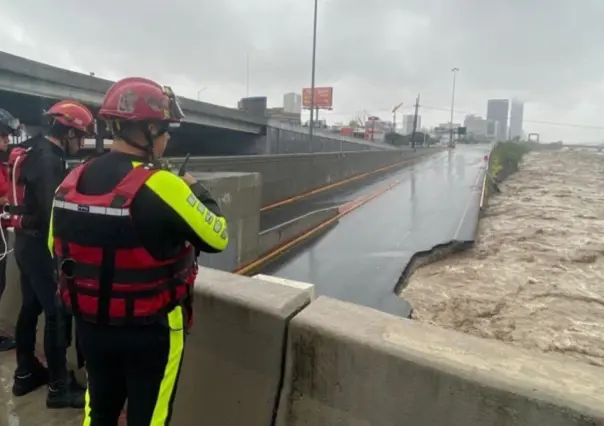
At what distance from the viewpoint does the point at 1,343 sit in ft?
14.5

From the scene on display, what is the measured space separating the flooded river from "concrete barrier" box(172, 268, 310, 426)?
7.06 m

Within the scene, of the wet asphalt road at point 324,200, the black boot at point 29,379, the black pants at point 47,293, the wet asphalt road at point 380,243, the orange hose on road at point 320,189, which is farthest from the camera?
the orange hose on road at point 320,189

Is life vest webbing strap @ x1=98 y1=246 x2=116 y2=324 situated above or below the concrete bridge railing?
above

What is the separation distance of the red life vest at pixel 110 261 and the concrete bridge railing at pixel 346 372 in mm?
746

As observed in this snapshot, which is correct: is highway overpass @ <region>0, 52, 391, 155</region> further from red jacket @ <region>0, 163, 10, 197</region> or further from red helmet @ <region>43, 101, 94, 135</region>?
red helmet @ <region>43, 101, 94, 135</region>

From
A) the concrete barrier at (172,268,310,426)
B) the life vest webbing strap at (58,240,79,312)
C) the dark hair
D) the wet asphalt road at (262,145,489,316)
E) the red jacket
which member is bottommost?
the wet asphalt road at (262,145,489,316)

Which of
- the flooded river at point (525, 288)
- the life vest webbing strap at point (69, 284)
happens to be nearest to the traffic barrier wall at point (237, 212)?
the flooded river at point (525, 288)

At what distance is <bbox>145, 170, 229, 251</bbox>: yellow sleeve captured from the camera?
1.92 meters

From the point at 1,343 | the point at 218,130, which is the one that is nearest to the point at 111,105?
the point at 1,343

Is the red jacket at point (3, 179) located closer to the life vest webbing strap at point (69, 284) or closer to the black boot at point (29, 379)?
the black boot at point (29, 379)

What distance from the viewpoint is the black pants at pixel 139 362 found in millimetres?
2105

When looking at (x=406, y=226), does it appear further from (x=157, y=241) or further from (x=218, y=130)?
(x=218, y=130)

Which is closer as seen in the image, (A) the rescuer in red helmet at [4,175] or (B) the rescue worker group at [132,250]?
(B) the rescue worker group at [132,250]

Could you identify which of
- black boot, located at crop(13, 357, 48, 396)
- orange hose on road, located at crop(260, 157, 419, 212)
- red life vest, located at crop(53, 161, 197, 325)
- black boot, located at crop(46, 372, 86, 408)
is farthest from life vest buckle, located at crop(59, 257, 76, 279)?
orange hose on road, located at crop(260, 157, 419, 212)
